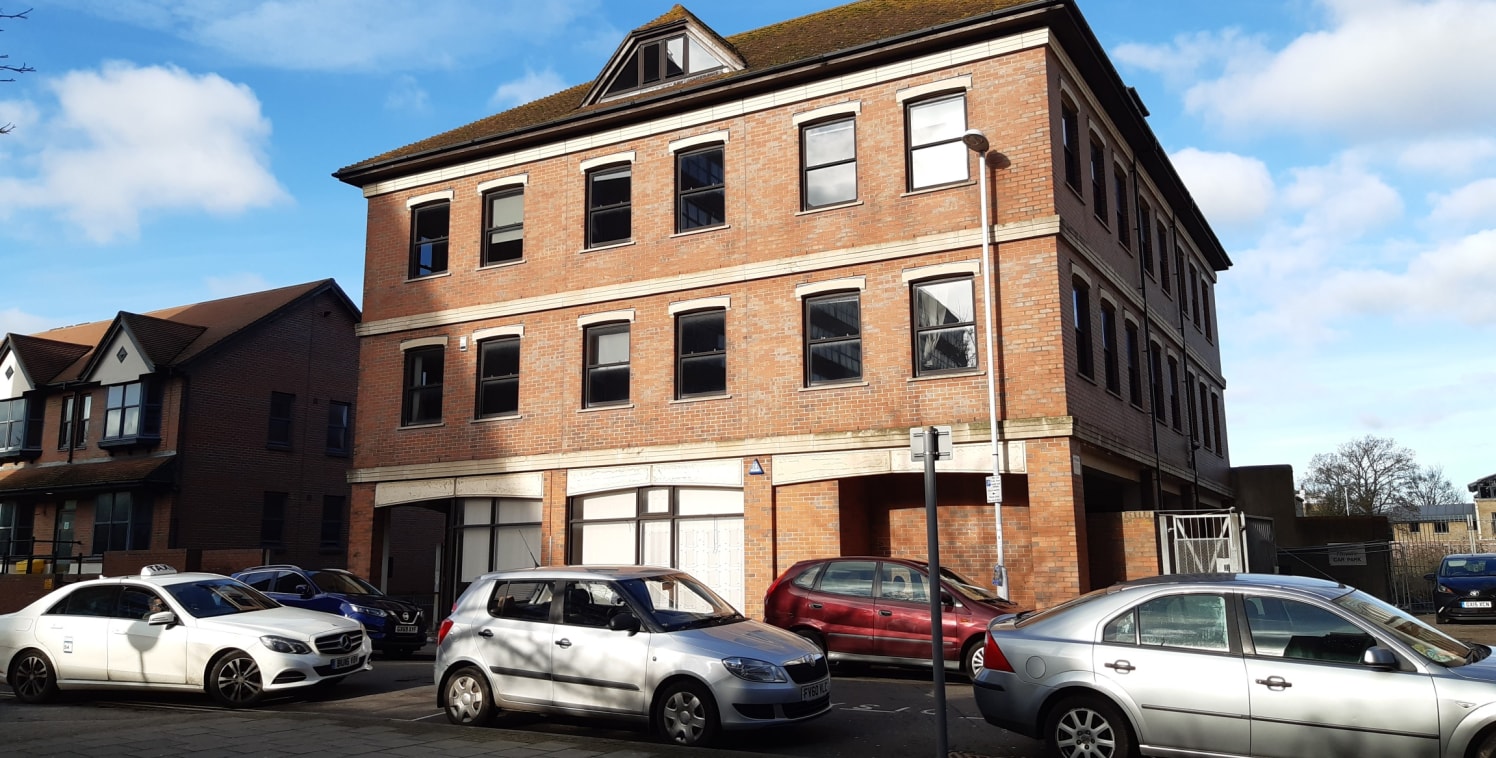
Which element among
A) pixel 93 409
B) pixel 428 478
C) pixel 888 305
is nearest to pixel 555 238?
pixel 428 478

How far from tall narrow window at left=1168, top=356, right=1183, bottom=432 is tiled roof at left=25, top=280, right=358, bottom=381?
26.4 metres

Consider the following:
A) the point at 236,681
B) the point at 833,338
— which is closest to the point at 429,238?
the point at 833,338

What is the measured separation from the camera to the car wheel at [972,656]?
1294cm

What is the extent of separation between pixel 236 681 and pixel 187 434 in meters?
22.2

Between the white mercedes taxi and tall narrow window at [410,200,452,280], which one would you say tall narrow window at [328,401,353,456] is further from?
the white mercedes taxi

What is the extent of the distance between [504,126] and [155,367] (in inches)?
601

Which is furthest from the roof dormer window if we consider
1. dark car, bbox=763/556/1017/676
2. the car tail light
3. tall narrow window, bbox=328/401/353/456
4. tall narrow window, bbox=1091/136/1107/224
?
tall narrow window, bbox=328/401/353/456

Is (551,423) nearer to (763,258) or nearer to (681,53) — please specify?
(763,258)

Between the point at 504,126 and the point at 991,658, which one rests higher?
the point at 504,126

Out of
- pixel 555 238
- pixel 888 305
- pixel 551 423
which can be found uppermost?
pixel 555 238

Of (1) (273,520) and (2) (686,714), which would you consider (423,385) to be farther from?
(2) (686,714)

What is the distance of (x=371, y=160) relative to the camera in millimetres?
24188

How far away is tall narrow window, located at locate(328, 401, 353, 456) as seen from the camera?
3578 cm

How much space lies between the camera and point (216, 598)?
13039 mm
